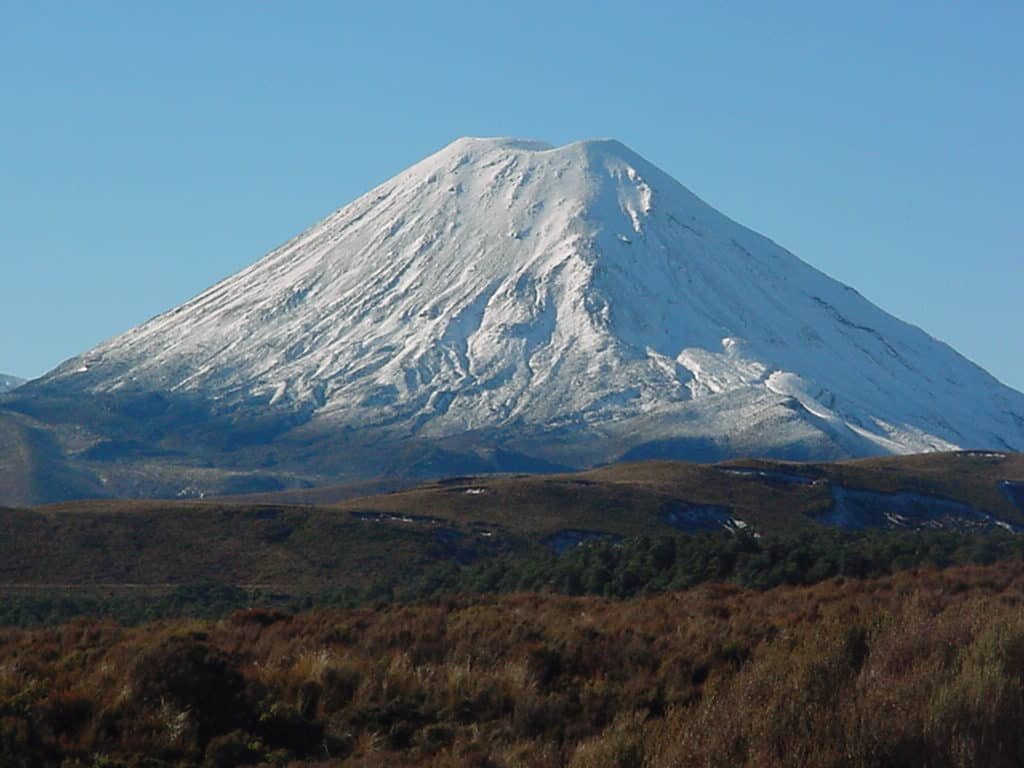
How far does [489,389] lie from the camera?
178m

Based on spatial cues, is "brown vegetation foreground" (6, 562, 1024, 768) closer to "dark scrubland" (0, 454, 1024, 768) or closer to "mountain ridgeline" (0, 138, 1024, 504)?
"dark scrubland" (0, 454, 1024, 768)

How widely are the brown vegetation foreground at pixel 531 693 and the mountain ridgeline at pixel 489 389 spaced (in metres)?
133

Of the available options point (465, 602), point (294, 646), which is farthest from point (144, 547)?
point (294, 646)

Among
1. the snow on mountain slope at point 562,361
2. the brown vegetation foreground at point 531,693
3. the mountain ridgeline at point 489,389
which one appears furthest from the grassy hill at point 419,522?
the snow on mountain slope at point 562,361

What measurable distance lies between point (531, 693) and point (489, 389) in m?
164

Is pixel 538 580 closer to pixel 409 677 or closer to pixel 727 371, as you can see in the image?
pixel 409 677

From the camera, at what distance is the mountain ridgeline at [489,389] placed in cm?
16000

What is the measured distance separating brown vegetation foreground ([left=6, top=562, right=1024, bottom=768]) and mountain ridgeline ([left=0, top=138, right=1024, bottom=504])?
133 meters

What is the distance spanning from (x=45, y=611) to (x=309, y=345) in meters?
154

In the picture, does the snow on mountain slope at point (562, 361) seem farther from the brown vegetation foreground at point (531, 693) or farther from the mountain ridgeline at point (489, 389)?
the brown vegetation foreground at point (531, 693)

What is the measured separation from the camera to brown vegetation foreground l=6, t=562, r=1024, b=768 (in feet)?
39.3

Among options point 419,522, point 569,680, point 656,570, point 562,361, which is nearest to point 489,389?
point 562,361

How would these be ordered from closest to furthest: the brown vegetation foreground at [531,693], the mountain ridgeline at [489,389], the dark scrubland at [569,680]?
the brown vegetation foreground at [531,693], the dark scrubland at [569,680], the mountain ridgeline at [489,389]

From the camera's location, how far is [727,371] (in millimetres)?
177250
